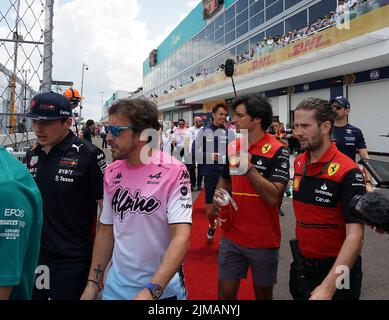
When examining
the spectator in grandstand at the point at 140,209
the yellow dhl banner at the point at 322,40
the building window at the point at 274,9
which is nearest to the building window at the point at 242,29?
the building window at the point at 274,9

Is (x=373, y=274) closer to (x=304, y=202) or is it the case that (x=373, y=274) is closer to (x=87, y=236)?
(x=304, y=202)

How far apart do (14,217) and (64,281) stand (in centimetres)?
132

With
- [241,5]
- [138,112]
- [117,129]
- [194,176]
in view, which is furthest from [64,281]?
[241,5]

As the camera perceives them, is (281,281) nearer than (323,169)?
No

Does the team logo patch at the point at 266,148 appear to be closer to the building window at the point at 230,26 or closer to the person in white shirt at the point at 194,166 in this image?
the person in white shirt at the point at 194,166

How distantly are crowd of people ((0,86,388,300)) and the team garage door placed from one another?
16894 mm

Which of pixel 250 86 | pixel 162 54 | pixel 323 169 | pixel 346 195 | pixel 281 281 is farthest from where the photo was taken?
pixel 162 54

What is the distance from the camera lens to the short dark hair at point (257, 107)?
8.70ft

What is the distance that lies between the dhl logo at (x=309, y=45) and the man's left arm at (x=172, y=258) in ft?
56.7

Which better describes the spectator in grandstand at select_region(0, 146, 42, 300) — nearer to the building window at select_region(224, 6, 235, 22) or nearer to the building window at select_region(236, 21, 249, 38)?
the building window at select_region(236, 21, 249, 38)

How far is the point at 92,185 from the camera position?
2213mm
